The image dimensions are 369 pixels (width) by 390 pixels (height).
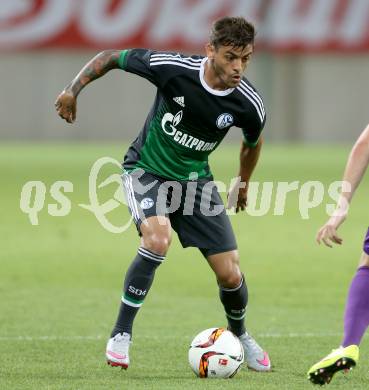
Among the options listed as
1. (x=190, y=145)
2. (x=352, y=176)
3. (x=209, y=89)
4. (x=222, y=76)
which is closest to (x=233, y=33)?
(x=222, y=76)

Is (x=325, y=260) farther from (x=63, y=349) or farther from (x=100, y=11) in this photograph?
(x=100, y=11)

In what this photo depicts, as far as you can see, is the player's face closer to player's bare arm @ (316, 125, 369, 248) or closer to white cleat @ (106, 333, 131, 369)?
player's bare arm @ (316, 125, 369, 248)

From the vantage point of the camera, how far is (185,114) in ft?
25.0

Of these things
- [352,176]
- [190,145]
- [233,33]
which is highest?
[233,33]

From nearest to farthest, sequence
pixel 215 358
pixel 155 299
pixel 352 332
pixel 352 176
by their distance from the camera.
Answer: pixel 352 176, pixel 352 332, pixel 215 358, pixel 155 299

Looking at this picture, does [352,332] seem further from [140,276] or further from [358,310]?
[140,276]

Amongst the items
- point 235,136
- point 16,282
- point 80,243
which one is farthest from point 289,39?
point 16,282

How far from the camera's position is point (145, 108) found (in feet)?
116

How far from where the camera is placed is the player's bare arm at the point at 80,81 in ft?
24.3

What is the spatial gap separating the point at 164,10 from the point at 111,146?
15.0 feet

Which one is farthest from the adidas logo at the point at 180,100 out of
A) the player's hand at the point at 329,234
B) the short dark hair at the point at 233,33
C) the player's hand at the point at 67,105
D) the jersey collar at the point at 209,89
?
the player's hand at the point at 329,234

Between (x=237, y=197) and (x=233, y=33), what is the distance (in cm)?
136

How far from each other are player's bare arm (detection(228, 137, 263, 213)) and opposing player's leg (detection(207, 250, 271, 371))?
2.05 feet

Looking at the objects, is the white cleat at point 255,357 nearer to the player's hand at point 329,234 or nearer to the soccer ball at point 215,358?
the soccer ball at point 215,358
